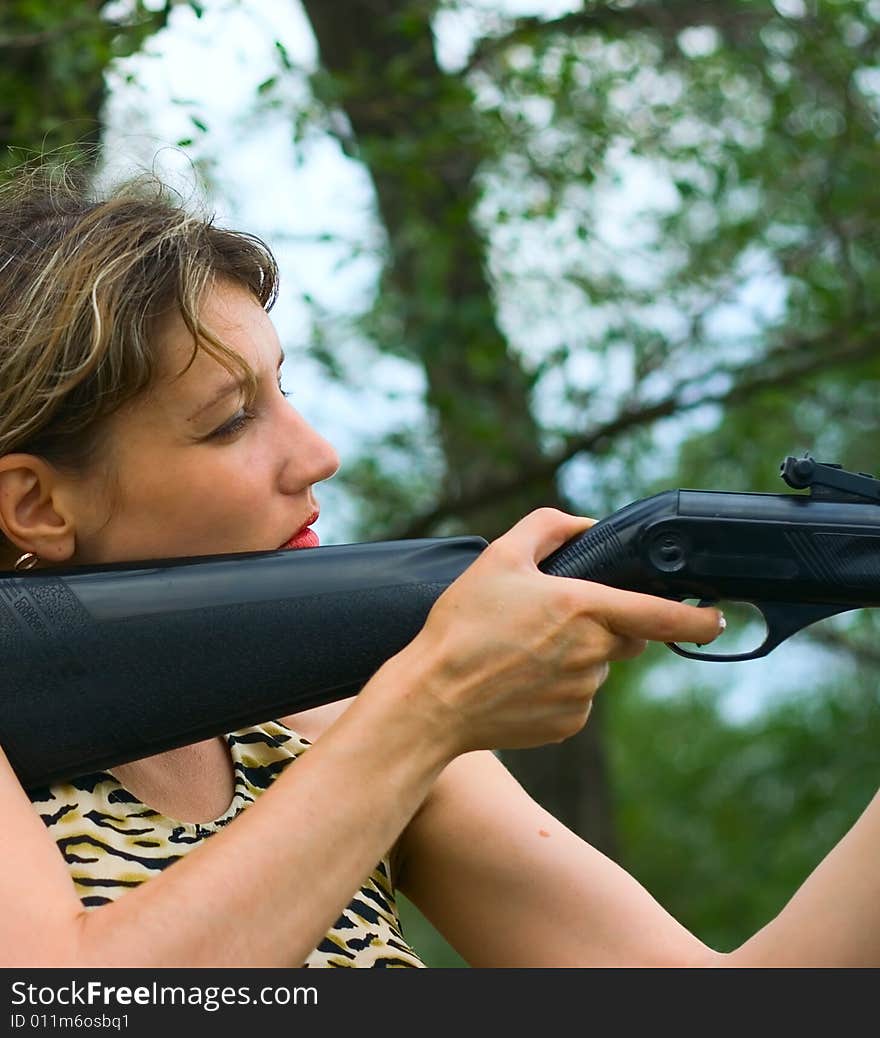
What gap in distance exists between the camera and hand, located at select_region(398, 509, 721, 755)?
1817 millimetres

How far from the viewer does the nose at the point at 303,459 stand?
2.13 meters

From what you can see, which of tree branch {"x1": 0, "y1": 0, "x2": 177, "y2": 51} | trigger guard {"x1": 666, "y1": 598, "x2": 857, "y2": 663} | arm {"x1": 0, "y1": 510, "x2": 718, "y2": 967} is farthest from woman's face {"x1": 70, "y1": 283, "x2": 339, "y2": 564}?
tree branch {"x1": 0, "y1": 0, "x2": 177, "y2": 51}

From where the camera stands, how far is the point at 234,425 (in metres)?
2.12

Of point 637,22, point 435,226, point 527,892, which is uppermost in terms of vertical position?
point 637,22

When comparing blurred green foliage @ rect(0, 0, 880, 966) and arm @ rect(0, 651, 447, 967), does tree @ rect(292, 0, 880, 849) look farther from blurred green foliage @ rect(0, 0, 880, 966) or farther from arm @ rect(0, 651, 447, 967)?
arm @ rect(0, 651, 447, 967)

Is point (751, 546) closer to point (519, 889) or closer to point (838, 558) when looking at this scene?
point (838, 558)

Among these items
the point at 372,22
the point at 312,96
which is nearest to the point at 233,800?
the point at 312,96

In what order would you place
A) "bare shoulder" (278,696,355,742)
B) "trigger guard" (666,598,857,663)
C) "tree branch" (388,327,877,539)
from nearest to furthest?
"trigger guard" (666,598,857,663) < "bare shoulder" (278,696,355,742) < "tree branch" (388,327,877,539)

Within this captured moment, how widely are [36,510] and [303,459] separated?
41cm

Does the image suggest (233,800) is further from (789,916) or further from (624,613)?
(789,916)

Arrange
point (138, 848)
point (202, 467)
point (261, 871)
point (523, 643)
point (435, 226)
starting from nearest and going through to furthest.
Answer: point (261, 871)
point (523, 643)
point (138, 848)
point (202, 467)
point (435, 226)

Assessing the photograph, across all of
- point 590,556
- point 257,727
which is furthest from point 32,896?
point 590,556

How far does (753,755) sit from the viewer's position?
13.0 meters
